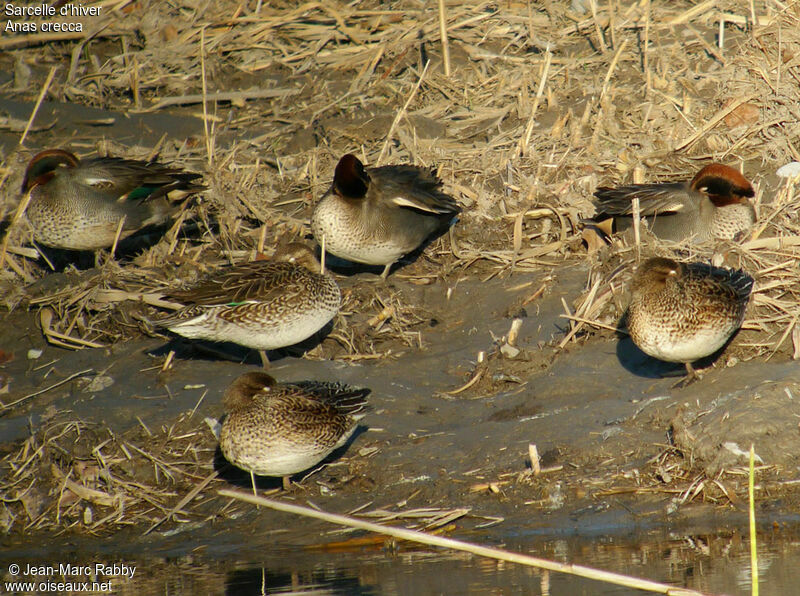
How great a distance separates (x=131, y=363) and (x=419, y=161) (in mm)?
3167

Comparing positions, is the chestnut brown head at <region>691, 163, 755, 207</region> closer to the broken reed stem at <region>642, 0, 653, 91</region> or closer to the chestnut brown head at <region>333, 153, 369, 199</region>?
the broken reed stem at <region>642, 0, 653, 91</region>

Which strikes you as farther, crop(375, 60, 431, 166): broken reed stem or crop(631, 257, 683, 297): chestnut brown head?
crop(375, 60, 431, 166): broken reed stem

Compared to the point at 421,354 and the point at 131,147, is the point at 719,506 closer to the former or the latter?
the point at 421,354

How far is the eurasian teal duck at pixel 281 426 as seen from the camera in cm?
564

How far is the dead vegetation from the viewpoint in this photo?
6.44m

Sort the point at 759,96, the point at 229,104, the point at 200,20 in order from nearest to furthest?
1. the point at 759,96
2. the point at 229,104
3. the point at 200,20

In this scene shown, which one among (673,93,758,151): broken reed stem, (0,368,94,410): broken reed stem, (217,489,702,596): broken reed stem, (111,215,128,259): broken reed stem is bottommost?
(0,368,94,410): broken reed stem

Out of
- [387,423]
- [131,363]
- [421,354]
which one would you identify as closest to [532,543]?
[387,423]

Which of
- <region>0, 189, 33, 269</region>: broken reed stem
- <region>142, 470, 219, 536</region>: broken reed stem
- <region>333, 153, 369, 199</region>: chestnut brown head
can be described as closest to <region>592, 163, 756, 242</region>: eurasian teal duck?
<region>333, 153, 369, 199</region>: chestnut brown head

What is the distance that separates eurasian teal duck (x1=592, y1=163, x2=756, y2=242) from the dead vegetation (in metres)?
0.27

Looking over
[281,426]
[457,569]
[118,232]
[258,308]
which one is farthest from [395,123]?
[457,569]

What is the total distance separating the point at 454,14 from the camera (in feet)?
36.9

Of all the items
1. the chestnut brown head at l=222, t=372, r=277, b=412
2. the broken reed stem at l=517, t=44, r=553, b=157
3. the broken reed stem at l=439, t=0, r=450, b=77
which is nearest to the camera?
the chestnut brown head at l=222, t=372, r=277, b=412

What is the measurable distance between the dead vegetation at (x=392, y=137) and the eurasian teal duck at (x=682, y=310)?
455 mm
